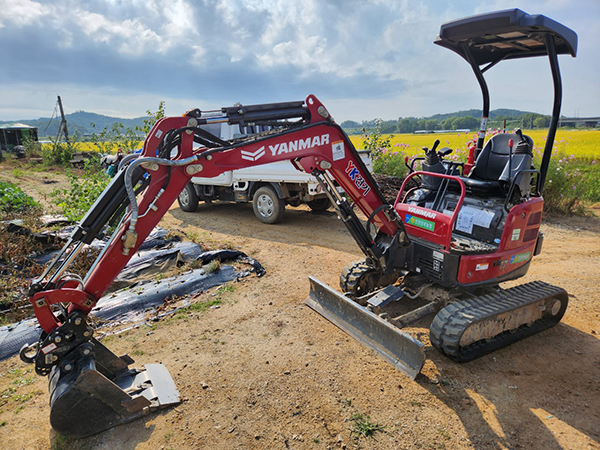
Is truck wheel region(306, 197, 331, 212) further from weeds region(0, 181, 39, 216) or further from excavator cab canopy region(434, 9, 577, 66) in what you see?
weeds region(0, 181, 39, 216)

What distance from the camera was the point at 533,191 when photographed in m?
4.86

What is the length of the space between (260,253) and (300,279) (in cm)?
148

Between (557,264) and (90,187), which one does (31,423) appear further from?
(557,264)

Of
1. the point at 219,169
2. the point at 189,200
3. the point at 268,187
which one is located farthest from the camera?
the point at 189,200

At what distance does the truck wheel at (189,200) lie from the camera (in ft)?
36.0

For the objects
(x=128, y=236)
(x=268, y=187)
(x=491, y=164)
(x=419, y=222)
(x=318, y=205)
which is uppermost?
(x=491, y=164)

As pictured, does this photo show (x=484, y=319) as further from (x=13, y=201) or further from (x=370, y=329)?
(x=13, y=201)

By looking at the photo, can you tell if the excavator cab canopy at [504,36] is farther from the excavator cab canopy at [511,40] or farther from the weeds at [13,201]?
the weeds at [13,201]

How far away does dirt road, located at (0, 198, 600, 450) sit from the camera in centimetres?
311

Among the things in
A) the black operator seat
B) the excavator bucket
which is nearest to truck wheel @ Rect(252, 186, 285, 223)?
the black operator seat

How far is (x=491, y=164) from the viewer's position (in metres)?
5.21

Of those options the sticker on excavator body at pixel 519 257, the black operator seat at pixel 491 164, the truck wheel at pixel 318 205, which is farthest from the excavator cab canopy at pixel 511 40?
the truck wheel at pixel 318 205

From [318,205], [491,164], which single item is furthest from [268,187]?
[491,164]

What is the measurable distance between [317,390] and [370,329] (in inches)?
37.0
